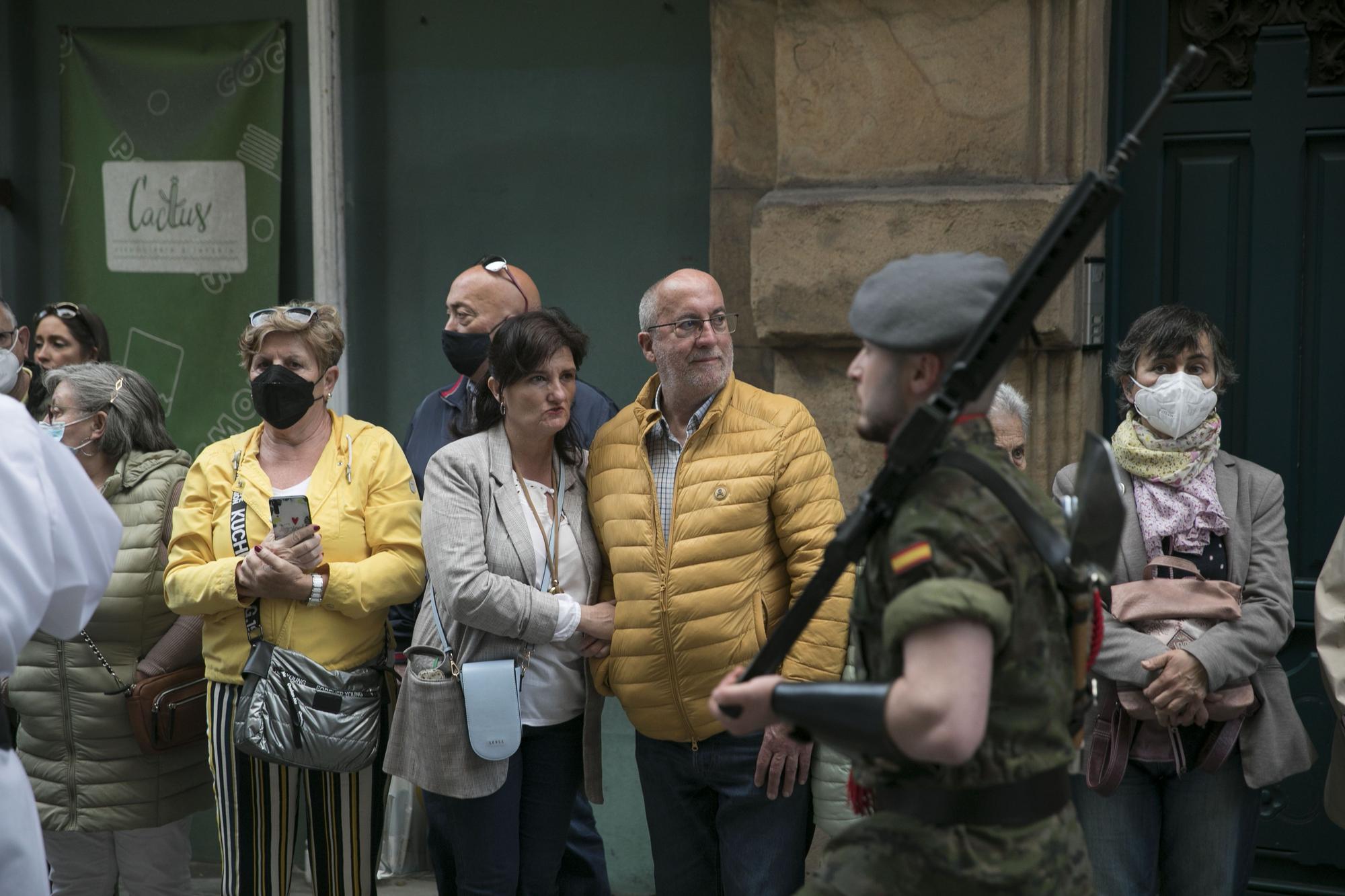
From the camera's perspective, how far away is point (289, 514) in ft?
12.5

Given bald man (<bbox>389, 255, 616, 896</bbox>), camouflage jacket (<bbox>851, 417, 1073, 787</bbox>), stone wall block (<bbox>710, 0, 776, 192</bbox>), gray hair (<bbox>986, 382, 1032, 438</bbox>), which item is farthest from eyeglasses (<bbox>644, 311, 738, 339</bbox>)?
camouflage jacket (<bbox>851, 417, 1073, 787</bbox>)

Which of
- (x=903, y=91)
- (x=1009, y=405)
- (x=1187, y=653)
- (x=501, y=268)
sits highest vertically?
(x=903, y=91)

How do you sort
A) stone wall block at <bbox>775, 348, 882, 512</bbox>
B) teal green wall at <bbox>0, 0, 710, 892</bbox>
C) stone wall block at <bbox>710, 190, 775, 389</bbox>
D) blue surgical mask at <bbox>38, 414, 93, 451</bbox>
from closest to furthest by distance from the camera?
blue surgical mask at <bbox>38, 414, 93, 451</bbox> < stone wall block at <bbox>775, 348, 882, 512</bbox> < stone wall block at <bbox>710, 190, 775, 389</bbox> < teal green wall at <bbox>0, 0, 710, 892</bbox>

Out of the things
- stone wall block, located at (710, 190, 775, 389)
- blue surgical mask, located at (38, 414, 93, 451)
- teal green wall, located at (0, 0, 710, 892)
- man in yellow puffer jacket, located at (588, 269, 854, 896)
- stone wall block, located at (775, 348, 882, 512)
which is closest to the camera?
man in yellow puffer jacket, located at (588, 269, 854, 896)

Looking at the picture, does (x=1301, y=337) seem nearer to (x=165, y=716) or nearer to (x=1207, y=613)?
(x=1207, y=613)

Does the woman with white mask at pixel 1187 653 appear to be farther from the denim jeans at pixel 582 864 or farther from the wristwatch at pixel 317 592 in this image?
the wristwatch at pixel 317 592

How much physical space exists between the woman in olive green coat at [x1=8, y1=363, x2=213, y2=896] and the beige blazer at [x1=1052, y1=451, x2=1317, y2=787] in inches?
101

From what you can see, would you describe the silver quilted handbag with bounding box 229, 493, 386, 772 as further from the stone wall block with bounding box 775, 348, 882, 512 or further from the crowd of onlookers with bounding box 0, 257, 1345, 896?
the stone wall block with bounding box 775, 348, 882, 512

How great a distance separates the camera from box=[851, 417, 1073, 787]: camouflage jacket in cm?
218

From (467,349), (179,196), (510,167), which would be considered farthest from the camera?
(179,196)

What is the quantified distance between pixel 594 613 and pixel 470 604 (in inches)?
12.6

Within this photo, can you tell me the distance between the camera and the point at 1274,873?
445cm

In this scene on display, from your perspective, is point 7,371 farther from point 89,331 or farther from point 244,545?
point 244,545

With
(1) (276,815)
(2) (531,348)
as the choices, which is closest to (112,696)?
(1) (276,815)
